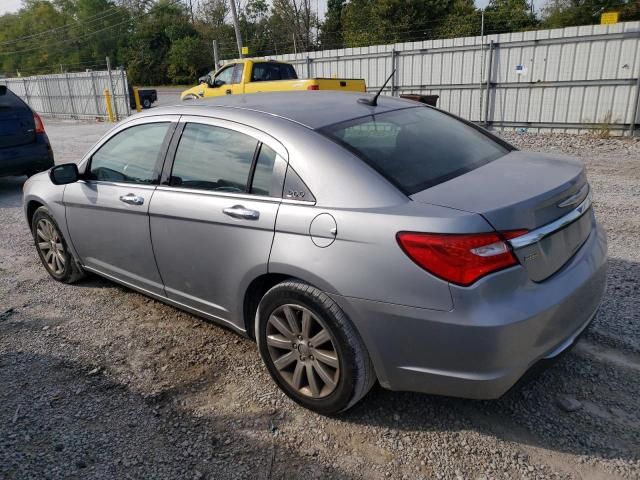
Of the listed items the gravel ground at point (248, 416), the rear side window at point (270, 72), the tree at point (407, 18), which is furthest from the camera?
the tree at point (407, 18)

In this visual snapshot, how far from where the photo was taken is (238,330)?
10.3 feet

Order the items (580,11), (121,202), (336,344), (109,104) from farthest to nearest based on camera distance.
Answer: (580,11)
(109,104)
(121,202)
(336,344)

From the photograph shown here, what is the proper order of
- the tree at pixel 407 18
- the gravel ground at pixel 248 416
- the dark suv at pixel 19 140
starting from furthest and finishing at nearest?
the tree at pixel 407 18
the dark suv at pixel 19 140
the gravel ground at pixel 248 416

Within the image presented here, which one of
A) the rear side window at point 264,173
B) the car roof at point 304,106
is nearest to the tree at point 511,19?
the car roof at point 304,106

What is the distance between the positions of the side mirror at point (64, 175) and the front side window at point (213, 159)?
3.83 ft

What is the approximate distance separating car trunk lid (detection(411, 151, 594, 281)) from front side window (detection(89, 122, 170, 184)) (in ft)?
6.34

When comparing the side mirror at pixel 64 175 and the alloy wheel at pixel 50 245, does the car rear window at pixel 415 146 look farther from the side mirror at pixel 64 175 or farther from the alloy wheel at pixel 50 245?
the alloy wheel at pixel 50 245

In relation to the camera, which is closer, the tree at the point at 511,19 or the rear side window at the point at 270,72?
the rear side window at the point at 270,72

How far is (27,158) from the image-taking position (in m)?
8.38

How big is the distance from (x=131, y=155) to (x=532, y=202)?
2.71 m

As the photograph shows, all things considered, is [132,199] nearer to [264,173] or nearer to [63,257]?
[264,173]

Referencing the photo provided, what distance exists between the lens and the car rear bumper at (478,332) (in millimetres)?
2152

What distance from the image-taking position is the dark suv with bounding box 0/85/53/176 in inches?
319

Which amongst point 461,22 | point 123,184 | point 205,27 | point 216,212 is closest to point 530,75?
point 123,184
